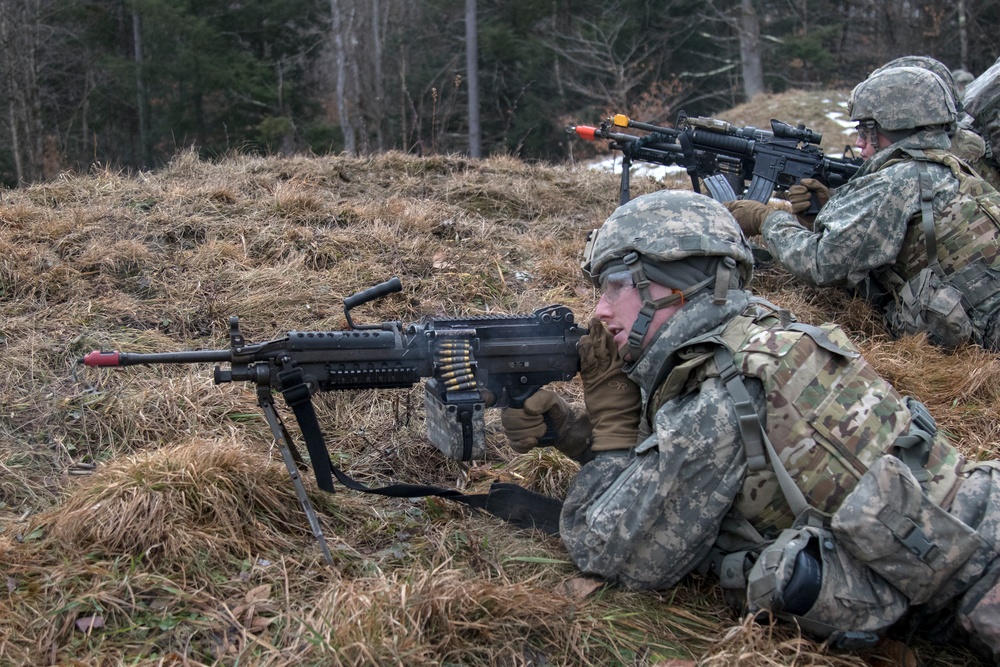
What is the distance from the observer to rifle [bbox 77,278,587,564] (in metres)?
3.52

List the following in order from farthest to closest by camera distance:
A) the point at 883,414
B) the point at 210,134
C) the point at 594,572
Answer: the point at 210,134
the point at 594,572
the point at 883,414

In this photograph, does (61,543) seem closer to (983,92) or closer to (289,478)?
(289,478)

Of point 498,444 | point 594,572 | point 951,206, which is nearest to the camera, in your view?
point 594,572

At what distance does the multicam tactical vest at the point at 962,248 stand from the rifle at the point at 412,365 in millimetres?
3328

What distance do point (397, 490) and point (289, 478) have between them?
535 millimetres

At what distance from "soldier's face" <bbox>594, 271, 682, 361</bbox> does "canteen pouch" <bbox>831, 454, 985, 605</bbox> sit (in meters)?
0.97

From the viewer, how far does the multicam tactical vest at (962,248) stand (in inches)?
227

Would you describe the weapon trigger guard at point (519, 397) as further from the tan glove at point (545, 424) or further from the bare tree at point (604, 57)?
the bare tree at point (604, 57)

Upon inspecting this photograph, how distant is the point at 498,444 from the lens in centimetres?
496

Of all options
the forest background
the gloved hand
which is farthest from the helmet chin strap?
the forest background

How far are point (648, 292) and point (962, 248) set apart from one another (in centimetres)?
350

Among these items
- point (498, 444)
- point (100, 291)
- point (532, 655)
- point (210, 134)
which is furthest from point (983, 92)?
point (210, 134)

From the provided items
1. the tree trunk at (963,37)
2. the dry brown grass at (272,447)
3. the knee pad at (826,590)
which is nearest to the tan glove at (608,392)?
the dry brown grass at (272,447)

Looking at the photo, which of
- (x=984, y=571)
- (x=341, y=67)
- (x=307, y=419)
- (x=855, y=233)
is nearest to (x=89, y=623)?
(x=307, y=419)
